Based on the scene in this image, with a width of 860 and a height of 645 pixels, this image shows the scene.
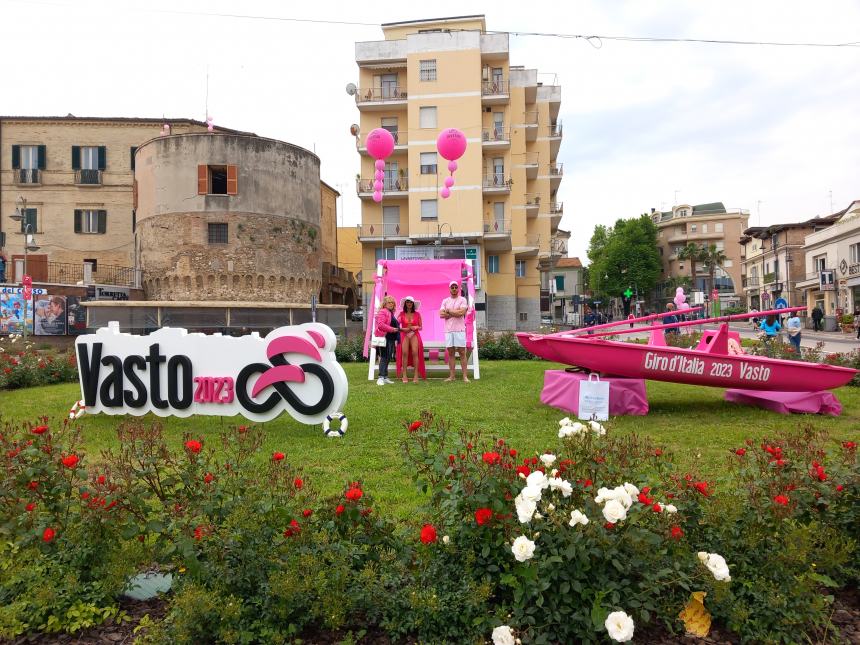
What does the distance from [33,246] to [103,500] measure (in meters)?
44.2

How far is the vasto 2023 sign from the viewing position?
23.8 ft

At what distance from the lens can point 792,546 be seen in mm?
2680

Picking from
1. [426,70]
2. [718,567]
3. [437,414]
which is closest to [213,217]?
[426,70]

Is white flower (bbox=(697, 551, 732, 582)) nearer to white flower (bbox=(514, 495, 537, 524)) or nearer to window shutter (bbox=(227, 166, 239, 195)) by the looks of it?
white flower (bbox=(514, 495, 537, 524))

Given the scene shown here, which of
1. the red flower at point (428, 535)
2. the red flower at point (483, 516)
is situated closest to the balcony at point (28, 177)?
the red flower at point (428, 535)

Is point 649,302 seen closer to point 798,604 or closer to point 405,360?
point 405,360

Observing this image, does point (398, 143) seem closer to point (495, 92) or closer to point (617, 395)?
point (495, 92)

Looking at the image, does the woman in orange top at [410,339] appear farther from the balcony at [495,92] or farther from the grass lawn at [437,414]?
the balcony at [495,92]

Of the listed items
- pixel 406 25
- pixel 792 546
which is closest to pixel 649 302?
pixel 406 25

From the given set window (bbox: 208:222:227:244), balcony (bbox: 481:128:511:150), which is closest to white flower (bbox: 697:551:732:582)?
window (bbox: 208:222:227:244)

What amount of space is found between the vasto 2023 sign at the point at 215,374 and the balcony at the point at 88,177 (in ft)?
137

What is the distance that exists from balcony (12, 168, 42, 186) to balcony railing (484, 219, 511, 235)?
3146 centimetres

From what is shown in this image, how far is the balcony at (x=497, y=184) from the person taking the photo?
41594mm

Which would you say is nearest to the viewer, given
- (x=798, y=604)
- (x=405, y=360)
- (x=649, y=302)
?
(x=798, y=604)
